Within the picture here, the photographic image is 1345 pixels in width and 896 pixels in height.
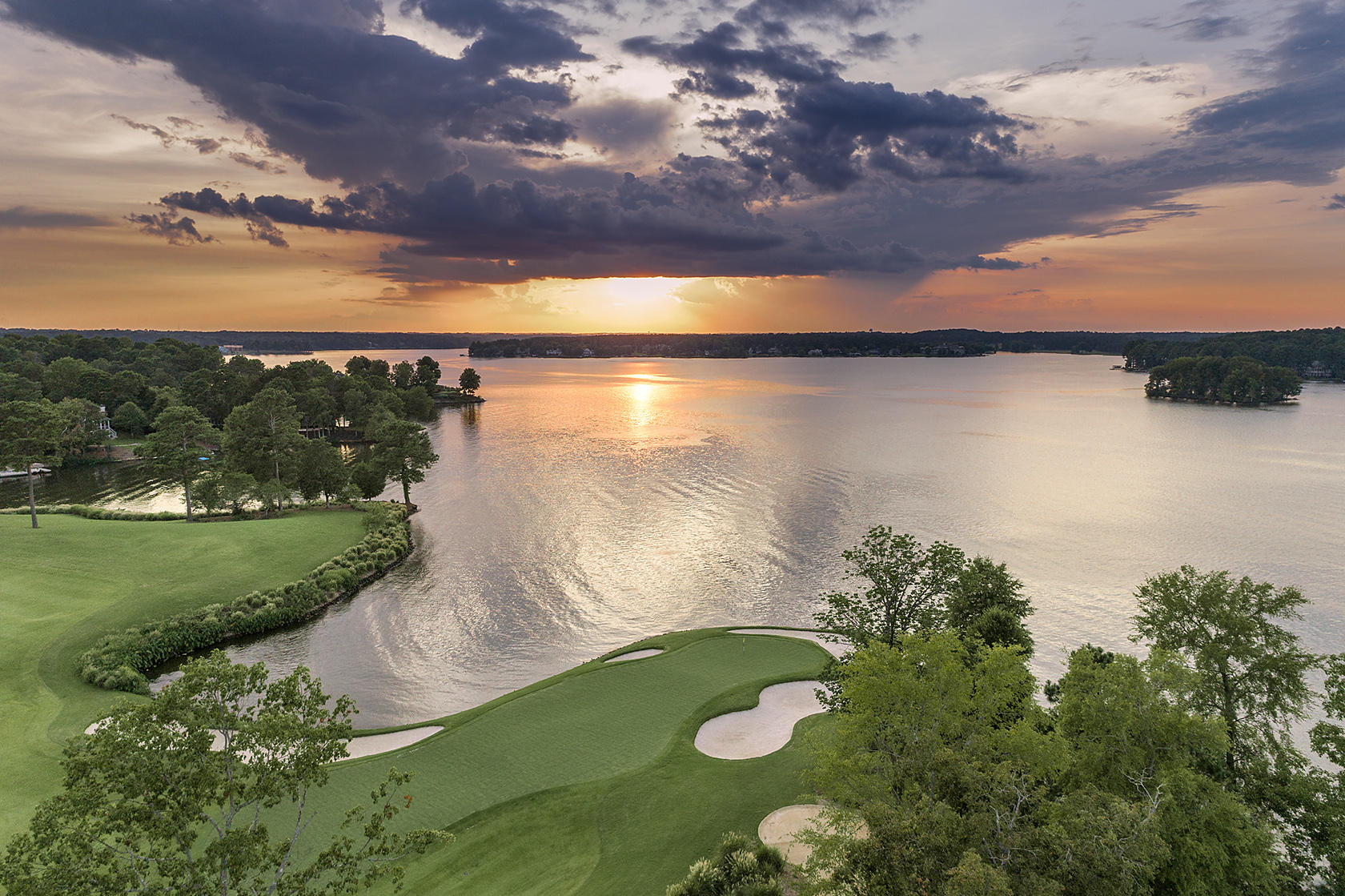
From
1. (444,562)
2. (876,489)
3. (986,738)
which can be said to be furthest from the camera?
(876,489)

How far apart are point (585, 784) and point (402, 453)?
4656 centimetres

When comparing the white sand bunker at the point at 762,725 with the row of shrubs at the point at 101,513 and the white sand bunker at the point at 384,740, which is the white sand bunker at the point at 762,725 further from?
the row of shrubs at the point at 101,513

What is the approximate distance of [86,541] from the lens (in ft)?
137

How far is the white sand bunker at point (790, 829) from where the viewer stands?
17312mm

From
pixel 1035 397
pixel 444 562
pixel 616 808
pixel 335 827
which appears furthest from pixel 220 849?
pixel 1035 397

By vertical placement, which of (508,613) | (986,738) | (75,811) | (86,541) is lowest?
(508,613)

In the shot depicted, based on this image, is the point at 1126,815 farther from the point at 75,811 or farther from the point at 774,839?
the point at 75,811

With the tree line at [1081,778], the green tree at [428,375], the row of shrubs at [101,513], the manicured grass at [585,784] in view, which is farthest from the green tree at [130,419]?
the tree line at [1081,778]

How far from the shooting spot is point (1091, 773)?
15.5 metres

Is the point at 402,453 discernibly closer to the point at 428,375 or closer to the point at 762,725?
the point at 762,725

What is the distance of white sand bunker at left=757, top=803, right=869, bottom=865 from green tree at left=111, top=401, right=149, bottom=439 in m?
114

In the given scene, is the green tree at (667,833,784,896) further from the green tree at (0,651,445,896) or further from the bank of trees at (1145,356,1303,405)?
the bank of trees at (1145,356,1303,405)

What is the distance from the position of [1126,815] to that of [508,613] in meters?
32.8

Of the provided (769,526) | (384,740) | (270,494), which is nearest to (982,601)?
(384,740)
